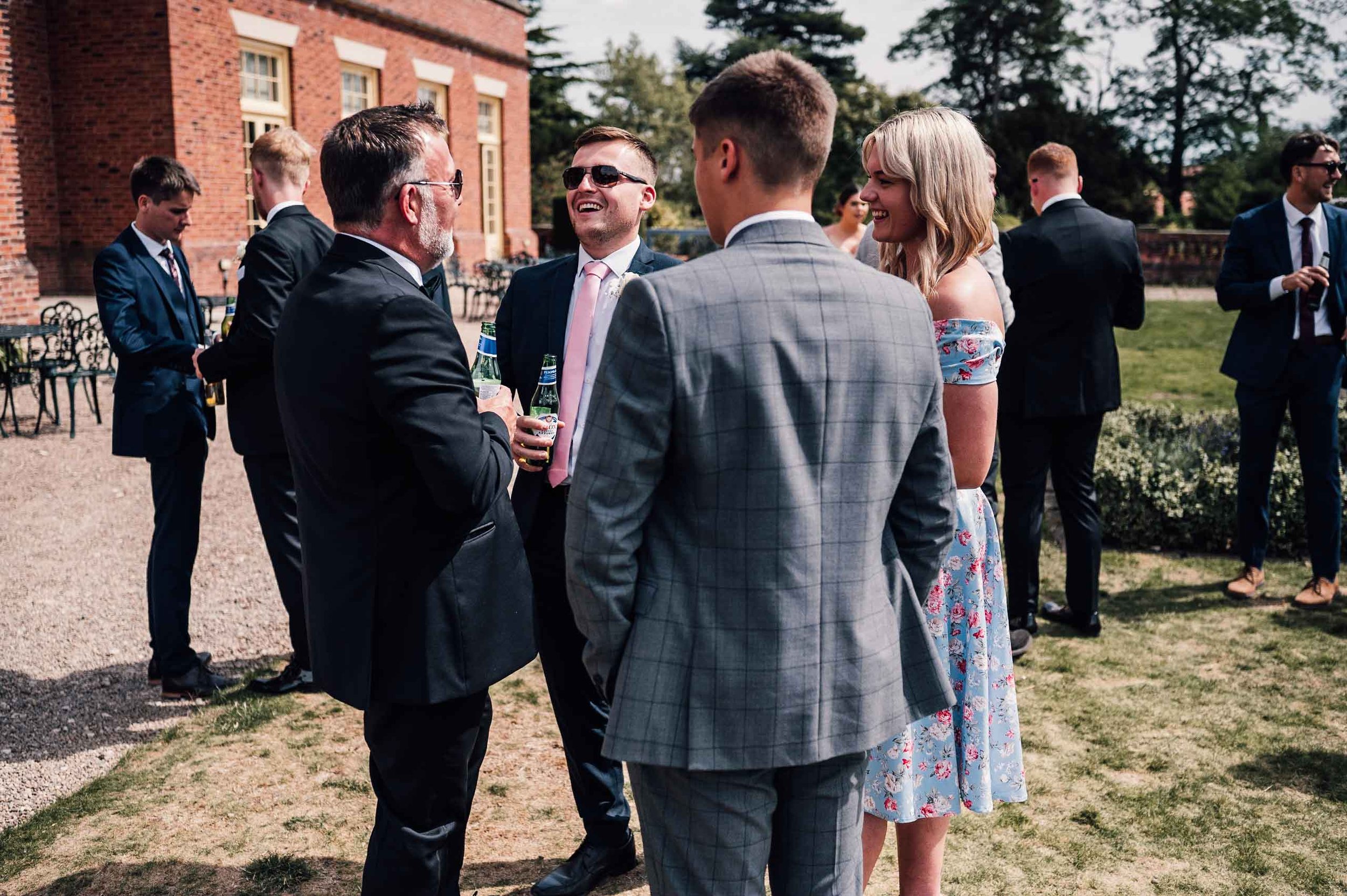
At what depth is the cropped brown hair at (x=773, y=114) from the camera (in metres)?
1.98

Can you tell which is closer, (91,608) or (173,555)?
(173,555)

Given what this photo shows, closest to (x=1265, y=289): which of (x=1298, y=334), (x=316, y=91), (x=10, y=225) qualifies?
(x=1298, y=334)

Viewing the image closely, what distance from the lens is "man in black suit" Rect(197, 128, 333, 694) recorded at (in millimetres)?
4570

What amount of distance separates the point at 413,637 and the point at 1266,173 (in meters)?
38.5

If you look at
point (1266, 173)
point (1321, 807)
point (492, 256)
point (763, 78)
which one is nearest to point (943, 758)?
point (763, 78)

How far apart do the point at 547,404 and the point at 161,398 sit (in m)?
2.53

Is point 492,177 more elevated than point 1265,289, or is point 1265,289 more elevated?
point 492,177

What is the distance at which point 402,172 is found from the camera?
2607 millimetres

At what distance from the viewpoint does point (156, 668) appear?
5051mm

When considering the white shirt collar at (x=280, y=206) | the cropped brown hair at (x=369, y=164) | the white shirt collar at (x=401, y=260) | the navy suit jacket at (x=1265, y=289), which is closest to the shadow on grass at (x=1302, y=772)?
the navy suit jacket at (x=1265, y=289)

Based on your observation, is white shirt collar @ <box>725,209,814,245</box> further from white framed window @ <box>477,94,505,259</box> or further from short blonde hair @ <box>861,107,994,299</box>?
white framed window @ <box>477,94,505,259</box>

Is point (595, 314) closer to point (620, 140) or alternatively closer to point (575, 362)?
point (575, 362)

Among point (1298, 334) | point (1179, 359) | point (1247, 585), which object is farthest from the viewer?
point (1179, 359)

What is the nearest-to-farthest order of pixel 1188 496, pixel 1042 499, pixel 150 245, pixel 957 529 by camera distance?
pixel 957 529 → pixel 150 245 → pixel 1042 499 → pixel 1188 496
